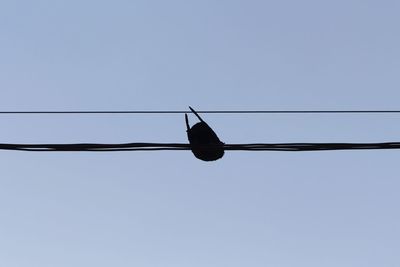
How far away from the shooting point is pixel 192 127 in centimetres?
665

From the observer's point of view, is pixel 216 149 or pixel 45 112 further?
pixel 45 112

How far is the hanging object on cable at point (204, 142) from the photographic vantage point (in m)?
5.77

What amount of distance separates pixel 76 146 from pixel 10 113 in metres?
1.91

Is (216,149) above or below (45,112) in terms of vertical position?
below

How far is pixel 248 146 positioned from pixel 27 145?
1938 mm

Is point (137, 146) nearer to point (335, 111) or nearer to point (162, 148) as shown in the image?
point (162, 148)

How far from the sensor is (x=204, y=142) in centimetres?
612

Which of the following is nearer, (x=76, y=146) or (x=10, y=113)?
(x=76, y=146)

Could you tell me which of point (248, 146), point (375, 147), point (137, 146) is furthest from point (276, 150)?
point (137, 146)

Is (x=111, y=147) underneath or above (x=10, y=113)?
underneath

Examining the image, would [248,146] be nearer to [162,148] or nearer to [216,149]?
[216,149]

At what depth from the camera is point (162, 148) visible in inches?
216

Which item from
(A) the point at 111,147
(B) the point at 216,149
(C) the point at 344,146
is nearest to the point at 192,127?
(B) the point at 216,149

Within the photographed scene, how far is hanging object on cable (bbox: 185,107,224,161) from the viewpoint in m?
5.77
